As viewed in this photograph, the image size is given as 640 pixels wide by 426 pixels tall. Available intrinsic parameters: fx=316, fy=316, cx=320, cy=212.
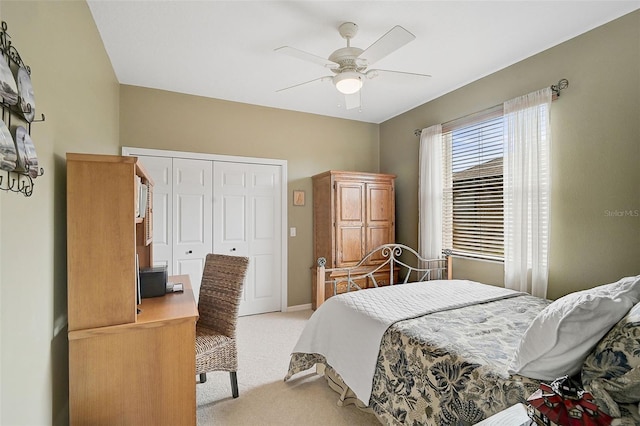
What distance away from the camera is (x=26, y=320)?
122 cm

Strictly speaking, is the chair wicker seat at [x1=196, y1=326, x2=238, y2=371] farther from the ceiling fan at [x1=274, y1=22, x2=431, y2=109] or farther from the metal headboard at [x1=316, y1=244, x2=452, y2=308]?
the ceiling fan at [x1=274, y1=22, x2=431, y2=109]

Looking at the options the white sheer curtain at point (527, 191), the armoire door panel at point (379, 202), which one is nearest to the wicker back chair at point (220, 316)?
the armoire door panel at point (379, 202)

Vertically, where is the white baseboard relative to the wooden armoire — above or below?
below

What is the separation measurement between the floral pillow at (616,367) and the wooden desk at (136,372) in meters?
1.76

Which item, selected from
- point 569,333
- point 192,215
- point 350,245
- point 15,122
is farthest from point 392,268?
point 15,122

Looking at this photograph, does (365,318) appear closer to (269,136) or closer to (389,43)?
(389,43)

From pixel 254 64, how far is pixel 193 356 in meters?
2.50

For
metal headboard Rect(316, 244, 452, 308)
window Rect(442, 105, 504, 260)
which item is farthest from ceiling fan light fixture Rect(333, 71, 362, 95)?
metal headboard Rect(316, 244, 452, 308)

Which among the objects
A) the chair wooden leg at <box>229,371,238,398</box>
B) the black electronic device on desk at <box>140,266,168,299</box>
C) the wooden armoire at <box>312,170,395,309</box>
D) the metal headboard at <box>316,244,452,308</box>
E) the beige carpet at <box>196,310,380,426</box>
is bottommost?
the beige carpet at <box>196,310,380,426</box>

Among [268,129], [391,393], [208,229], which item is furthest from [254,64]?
[391,393]

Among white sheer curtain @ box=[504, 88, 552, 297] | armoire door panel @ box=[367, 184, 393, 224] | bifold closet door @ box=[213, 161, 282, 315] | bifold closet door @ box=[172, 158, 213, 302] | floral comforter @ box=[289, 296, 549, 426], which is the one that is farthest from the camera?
armoire door panel @ box=[367, 184, 393, 224]

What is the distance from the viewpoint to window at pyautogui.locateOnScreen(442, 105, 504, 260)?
317cm

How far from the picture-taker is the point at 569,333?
1178 mm

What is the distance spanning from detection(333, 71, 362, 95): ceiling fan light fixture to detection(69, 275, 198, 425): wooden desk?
1.89m
